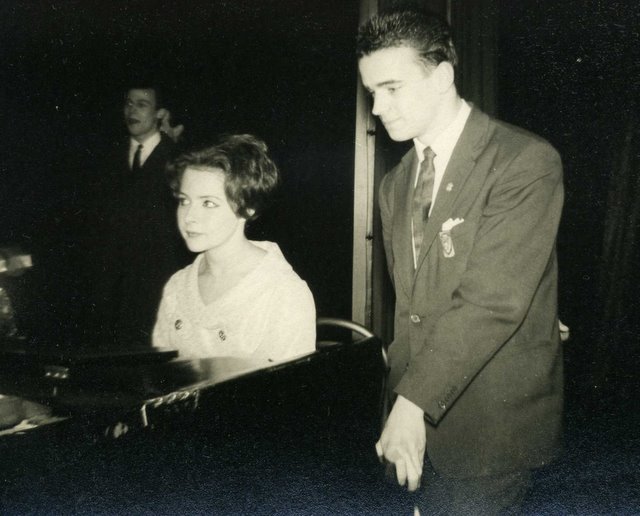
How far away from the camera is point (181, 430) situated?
88 cm

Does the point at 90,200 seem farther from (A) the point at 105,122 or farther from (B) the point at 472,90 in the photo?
(B) the point at 472,90

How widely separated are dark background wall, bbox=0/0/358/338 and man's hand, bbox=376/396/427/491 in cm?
63

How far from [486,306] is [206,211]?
72 centimetres

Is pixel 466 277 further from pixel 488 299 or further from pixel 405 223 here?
pixel 405 223

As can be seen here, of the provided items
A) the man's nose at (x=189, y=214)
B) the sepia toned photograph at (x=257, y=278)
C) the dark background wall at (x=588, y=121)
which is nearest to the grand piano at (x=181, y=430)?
the sepia toned photograph at (x=257, y=278)

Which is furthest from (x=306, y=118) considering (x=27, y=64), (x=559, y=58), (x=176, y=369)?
(x=559, y=58)

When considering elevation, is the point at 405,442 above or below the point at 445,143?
below

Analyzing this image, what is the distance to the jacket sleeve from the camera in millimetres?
1021

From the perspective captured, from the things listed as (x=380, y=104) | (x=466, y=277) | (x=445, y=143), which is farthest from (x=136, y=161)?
(x=466, y=277)

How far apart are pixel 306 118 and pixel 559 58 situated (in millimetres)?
1311

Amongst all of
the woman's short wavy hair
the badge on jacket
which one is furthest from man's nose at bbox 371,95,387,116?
the woman's short wavy hair

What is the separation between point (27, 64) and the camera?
131 cm

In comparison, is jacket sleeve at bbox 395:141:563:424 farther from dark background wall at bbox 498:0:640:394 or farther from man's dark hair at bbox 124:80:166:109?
dark background wall at bbox 498:0:640:394

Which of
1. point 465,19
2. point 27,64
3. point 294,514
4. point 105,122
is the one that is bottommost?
point 294,514
